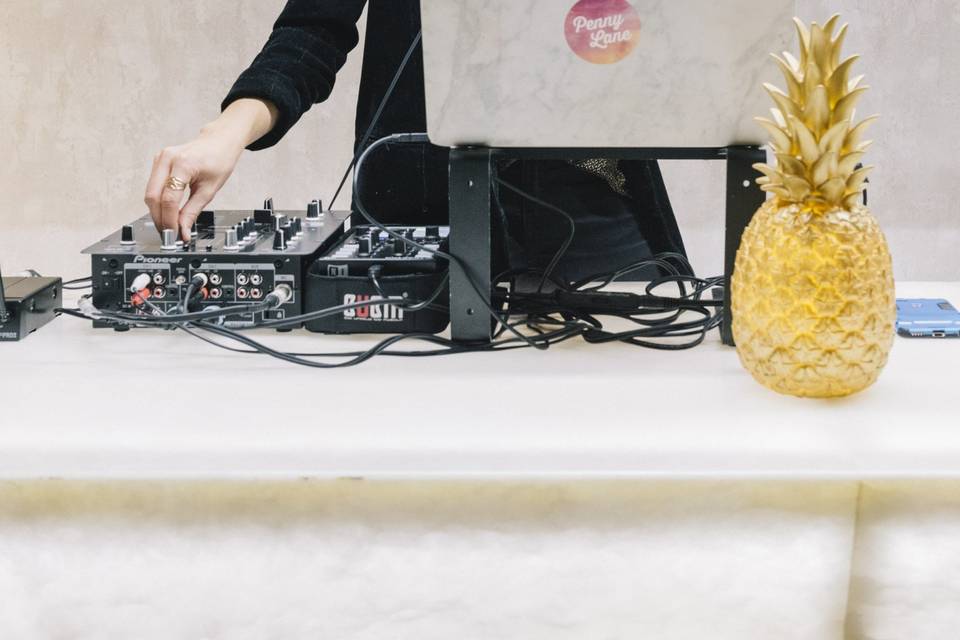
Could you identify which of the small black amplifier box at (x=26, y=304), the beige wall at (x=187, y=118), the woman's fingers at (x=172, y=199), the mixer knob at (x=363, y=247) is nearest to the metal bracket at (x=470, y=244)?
the mixer knob at (x=363, y=247)

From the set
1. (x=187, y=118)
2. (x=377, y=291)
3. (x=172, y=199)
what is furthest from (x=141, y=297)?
(x=187, y=118)

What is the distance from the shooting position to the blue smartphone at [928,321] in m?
1.03

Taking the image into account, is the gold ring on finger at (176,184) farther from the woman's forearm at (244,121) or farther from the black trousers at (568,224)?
the black trousers at (568,224)

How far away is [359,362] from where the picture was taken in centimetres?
96

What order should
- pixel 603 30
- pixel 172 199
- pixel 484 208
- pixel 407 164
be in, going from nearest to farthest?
pixel 603 30
pixel 484 208
pixel 172 199
pixel 407 164

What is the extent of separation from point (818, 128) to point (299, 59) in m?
0.83

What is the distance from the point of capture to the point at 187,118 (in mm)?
3240

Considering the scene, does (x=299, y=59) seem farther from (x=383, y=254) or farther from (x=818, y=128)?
(x=818, y=128)

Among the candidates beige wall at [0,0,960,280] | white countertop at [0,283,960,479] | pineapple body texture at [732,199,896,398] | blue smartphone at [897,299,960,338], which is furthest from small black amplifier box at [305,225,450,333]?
beige wall at [0,0,960,280]

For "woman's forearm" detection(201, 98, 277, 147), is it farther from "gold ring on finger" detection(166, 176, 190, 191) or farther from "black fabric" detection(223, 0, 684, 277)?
"gold ring on finger" detection(166, 176, 190, 191)

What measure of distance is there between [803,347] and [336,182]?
263 cm

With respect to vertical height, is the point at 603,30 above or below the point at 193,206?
above

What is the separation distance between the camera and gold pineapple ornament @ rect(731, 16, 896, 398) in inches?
29.8

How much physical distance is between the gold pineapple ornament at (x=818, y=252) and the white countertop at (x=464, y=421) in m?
0.04
